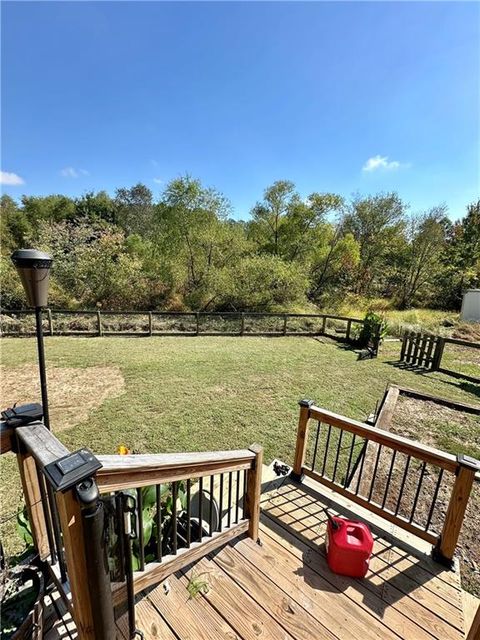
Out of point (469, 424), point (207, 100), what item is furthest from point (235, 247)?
point (469, 424)

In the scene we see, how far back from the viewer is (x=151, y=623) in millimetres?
1524

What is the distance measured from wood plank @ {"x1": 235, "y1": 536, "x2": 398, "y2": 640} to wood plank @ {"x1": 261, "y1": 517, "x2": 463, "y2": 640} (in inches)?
1.6

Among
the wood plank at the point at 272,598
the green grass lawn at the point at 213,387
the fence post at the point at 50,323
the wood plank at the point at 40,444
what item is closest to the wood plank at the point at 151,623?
the wood plank at the point at 272,598

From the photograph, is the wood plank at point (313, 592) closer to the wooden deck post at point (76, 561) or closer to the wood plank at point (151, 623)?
the wood plank at point (151, 623)

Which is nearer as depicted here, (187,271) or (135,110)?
(135,110)

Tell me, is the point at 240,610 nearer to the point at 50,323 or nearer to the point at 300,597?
the point at 300,597

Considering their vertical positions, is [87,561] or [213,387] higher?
[87,561]

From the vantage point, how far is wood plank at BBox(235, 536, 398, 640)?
1.66 meters

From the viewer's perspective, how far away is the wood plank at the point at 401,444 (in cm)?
205

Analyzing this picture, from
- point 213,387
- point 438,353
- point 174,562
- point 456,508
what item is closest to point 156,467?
point 174,562

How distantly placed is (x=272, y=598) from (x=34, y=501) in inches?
59.3

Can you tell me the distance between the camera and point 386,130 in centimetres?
806

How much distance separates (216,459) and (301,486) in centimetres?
168

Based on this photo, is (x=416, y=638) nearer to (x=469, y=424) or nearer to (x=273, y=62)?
(x=469, y=424)
